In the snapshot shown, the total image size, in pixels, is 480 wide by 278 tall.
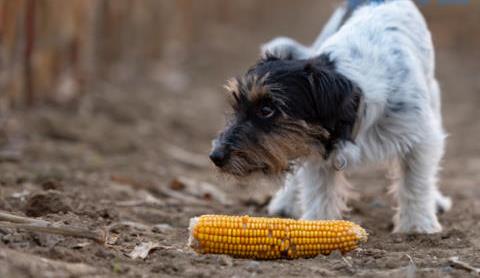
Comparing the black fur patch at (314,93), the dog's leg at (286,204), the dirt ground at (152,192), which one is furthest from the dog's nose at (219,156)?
the dog's leg at (286,204)

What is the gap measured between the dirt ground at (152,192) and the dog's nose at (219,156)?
0.90 ft

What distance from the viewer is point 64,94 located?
11320 millimetres

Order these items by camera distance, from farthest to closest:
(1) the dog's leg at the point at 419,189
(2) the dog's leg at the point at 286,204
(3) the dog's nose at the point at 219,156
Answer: (2) the dog's leg at the point at 286,204
(1) the dog's leg at the point at 419,189
(3) the dog's nose at the point at 219,156

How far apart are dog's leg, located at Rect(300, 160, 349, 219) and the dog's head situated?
618 millimetres

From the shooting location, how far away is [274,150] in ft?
17.9

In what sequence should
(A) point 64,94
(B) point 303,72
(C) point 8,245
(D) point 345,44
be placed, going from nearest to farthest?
(C) point 8,245 → (B) point 303,72 → (D) point 345,44 → (A) point 64,94

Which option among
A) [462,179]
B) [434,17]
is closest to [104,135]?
[462,179]

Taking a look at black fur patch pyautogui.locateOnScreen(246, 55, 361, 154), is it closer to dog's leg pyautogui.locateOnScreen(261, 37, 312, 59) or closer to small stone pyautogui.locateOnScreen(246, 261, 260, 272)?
dog's leg pyautogui.locateOnScreen(261, 37, 312, 59)

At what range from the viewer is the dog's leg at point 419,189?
20.2 feet

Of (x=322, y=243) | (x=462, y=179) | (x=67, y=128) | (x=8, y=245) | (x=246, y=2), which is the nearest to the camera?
(x=8, y=245)

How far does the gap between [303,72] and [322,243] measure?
1237mm

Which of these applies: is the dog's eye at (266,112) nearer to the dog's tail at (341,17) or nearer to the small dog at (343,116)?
the small dog at (343,116)

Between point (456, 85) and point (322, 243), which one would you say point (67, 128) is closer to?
point (322, 243)

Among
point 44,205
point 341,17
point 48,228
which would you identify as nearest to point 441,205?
point 341,17
